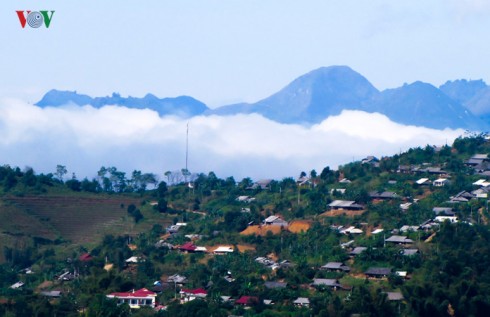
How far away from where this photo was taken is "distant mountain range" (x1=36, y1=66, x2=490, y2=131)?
504ft

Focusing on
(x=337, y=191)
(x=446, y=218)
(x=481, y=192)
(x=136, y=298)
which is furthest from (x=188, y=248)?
(x=481, y=192)

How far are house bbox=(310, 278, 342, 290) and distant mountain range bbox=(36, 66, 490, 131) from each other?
103 m

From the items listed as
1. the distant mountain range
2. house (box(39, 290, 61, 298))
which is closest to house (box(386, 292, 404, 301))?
house (box(39, 290, 61, 298))

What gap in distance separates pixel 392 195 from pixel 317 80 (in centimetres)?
11028

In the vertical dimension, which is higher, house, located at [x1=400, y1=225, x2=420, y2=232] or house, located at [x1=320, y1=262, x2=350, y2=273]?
house, located at [x1=400, y1=225, x2=420, y2=232]

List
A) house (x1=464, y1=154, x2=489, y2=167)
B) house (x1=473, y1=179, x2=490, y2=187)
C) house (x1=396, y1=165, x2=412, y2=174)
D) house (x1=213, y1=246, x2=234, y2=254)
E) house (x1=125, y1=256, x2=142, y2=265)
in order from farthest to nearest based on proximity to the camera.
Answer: house (x1=464, y1=154, x2=489, y2=167), house (x1=396, y1=165, x2=412, y2=174), house (x1=473, y1=179, x2=490, y2=187), house (x1=213, y1=246, x2=234, y2=254), house (x1=125, y1=256, x2=142, y2=265)

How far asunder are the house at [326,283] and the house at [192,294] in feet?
13.4

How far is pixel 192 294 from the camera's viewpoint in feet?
157

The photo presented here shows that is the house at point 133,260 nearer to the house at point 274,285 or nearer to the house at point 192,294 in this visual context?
the house at point 192,294

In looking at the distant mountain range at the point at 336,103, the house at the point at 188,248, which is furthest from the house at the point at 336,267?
the distant mountain range at the point at 336,103

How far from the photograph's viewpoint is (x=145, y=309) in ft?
147

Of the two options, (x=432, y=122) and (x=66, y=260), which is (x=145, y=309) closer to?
(x=66, y=260)

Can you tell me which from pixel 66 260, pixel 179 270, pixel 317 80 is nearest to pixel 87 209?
pixel 66 260

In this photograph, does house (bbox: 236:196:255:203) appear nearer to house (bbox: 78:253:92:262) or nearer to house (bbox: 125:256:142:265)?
house (bbox: 78:253:92:262)
